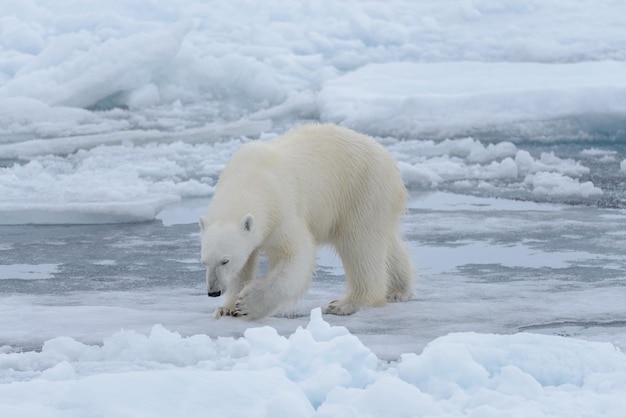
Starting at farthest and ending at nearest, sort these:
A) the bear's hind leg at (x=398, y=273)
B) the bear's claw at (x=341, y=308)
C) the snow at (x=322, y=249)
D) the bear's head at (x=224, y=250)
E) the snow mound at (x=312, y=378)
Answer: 1. the bear's hind leg at (x=398, y=273)
2. the bear's claw at (x=341, y=308)
3. the bear's head at (x=224, y=250)
4. the snow at (x=322, y=249)
5. the snow mound at (x=312, y=378)

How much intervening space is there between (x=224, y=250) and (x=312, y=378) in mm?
1216

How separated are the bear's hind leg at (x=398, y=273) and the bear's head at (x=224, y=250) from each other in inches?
34.6

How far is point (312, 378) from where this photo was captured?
2.62 meters

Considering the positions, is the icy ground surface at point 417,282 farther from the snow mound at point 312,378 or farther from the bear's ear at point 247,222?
the snow mound at point 312,378

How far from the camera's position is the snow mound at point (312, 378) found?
7.90 ft

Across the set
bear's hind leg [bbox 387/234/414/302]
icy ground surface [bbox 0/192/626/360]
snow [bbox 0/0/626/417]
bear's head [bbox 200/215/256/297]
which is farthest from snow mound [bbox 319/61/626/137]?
bear's head [bbox 200/215/256/297]

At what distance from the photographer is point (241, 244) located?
3805 millimetres

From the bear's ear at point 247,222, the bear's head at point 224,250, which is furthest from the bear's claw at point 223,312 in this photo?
the bear's ear at point 247,222

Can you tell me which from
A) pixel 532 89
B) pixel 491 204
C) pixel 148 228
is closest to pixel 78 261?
pixel 148 228

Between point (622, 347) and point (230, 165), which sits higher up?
point (230, 165)

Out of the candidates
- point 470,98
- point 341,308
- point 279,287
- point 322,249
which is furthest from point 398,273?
point 470,98

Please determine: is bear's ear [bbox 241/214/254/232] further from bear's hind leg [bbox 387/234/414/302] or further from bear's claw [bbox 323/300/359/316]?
bear's hind leg [bbox 387/234/414/302]

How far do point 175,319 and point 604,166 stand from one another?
4.75 meters

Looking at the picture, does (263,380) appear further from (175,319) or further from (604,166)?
(604,166)
